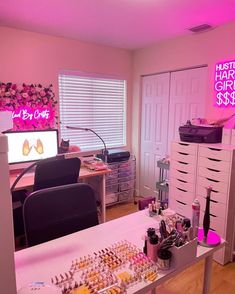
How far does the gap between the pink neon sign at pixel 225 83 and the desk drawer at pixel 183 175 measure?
861 mm

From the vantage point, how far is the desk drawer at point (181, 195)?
2.48m

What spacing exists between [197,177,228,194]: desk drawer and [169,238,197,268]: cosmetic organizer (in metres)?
1.18

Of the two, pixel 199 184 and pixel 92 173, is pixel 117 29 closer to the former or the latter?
pixel 92 173

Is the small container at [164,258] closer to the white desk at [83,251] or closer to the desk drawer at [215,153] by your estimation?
the white desk at [83,251]

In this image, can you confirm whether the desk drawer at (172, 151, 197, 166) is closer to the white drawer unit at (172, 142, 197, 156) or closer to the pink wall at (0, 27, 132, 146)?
the white drawer unit at (172, 142, 197, 156)

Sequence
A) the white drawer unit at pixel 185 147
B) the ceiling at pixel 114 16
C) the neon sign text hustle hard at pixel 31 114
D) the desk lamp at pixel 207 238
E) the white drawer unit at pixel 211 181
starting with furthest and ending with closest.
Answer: the neon sign text hustle hard at pixel 31 114 → the white drawer unit at pixel 185 147 → the white drawer unit at pixel 211 181 → the ceiling at pixel 114 16 → the desk lamp at pixel 207 238

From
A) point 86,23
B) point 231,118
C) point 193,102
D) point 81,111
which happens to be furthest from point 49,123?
point 231,118

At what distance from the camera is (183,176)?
255 centimetres

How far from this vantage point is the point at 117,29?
2.65 meters

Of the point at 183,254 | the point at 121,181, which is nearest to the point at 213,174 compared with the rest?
the point at 183,254

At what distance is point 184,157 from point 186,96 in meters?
0.93

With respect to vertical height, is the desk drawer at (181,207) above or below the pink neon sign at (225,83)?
below

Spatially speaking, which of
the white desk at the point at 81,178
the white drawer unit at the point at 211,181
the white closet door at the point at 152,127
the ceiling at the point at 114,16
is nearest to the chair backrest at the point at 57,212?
the white desk at the point at 81,178

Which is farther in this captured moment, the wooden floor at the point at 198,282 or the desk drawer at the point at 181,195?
the desk drawer at the point at 181,195
